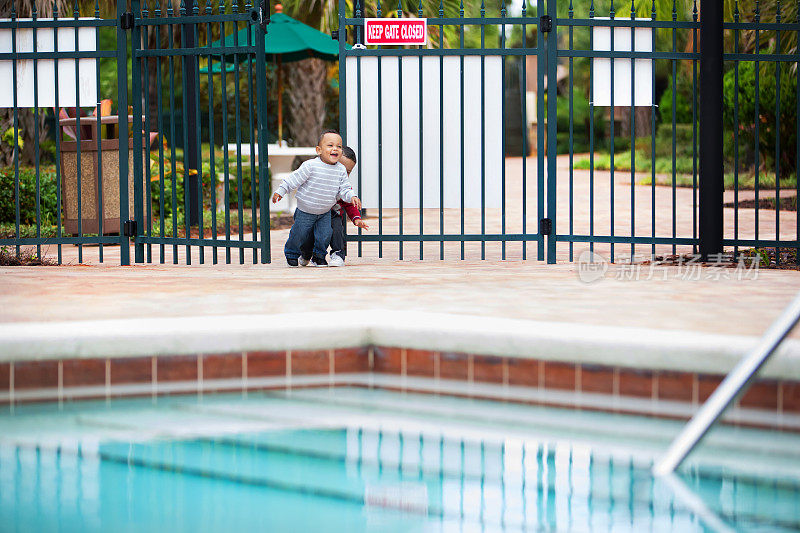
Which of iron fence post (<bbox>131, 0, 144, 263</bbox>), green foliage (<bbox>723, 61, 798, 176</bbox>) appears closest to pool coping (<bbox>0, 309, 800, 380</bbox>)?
iron fence post (<bbox>131, 0, 144, 263</bbox>)

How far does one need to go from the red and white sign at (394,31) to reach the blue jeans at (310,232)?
1.20 metres

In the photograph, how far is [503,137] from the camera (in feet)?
25.0

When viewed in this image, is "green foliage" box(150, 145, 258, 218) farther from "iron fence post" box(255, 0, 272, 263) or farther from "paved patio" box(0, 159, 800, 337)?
"iron fence post" box(255, 0, 272, 263)

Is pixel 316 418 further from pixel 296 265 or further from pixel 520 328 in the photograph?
pixel 296 265

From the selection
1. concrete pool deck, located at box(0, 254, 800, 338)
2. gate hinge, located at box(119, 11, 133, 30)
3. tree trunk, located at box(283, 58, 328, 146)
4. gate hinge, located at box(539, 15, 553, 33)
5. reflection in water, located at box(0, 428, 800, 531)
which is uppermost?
tree trunk, located at box(283, 58, 328, 146)

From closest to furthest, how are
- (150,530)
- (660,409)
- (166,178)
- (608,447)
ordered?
(150,530), (608,447), (660,409), (166,178)

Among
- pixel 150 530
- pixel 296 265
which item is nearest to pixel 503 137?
pixel 296 265

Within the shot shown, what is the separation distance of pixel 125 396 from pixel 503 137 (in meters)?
3.92

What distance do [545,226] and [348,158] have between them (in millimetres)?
1402

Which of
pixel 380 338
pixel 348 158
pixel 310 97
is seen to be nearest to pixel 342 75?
pixel 348 158

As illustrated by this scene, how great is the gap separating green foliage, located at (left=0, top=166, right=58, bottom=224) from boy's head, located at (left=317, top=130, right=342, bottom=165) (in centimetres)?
493

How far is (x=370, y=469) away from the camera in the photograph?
367cm

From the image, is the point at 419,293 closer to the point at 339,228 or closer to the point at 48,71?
the point at 339,228

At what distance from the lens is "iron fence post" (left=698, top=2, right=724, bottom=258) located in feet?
23.5
